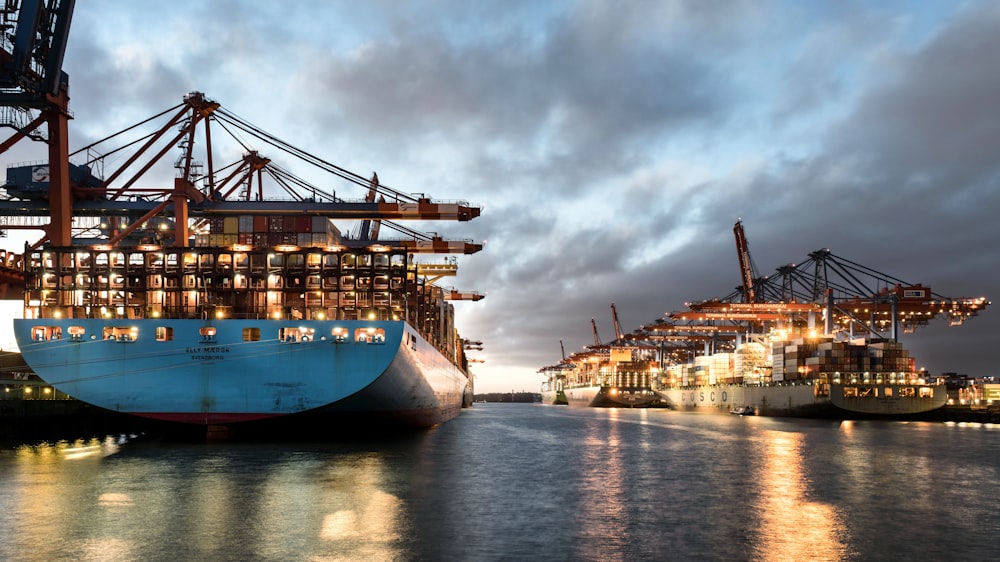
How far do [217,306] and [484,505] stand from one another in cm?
2901

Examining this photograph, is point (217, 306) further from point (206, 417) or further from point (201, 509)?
point (201, 509)

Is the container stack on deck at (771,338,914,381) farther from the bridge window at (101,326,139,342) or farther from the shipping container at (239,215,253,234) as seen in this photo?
the bridge window at (101,326,139,342)

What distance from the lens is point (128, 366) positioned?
4300 cm

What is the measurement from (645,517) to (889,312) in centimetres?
8935

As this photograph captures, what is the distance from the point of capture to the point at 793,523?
19.5 metres

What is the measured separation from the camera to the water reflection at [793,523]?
1620 cm

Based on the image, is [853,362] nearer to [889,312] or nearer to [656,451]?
[889,312]

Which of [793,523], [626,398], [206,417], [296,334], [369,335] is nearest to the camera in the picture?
[793,523]

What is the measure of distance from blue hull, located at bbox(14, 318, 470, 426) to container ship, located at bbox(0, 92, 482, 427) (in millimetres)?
66

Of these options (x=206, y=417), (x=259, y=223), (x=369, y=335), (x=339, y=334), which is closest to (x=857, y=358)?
(x=369, y=335)

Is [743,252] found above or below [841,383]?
above

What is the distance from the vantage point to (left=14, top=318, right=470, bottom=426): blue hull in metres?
42.9

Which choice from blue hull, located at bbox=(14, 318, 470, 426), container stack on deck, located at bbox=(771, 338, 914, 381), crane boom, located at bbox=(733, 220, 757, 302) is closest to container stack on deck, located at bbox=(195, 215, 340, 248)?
blue hull, located at bbox=(14, 318, 470, 426)

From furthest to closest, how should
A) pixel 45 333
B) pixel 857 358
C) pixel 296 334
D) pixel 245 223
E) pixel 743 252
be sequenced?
1. pixel 743 252
2. pixel 857 358
3. pixel 245 223
4. pixel 296 334
5. pixel 45 333
